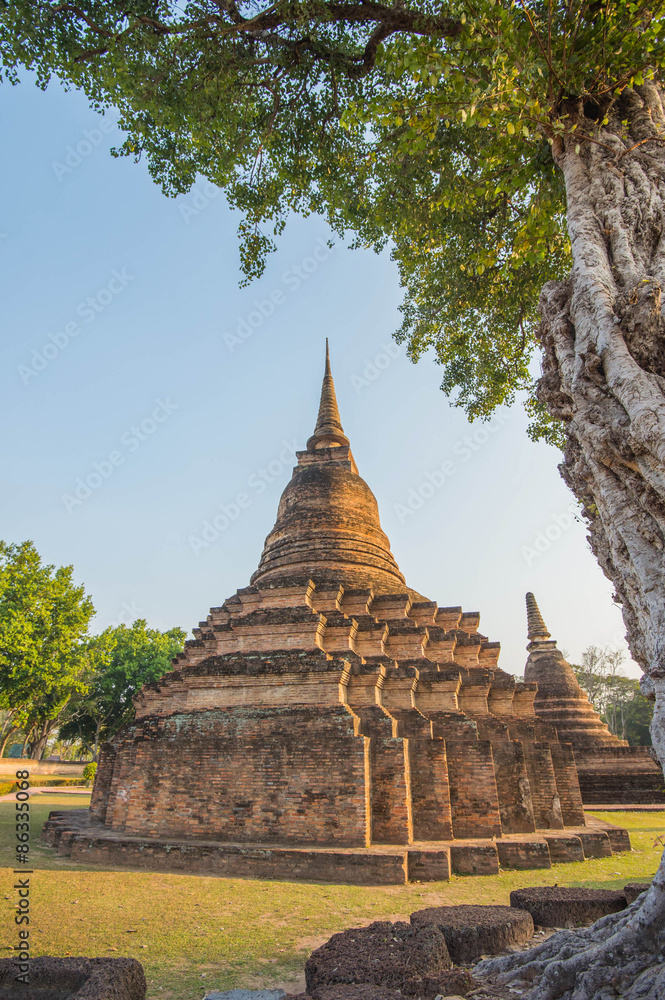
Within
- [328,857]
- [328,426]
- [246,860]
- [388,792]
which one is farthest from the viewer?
[328,426]

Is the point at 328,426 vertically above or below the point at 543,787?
above

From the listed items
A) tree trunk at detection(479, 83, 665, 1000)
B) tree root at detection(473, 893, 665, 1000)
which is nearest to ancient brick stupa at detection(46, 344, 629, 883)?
tree root at detection(473, 893, 665, 1000)

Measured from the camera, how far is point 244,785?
941cm

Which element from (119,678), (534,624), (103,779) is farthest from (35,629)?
(534,624)

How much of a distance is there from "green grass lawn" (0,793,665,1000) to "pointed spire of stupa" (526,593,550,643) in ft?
51.8

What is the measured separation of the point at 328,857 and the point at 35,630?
22.3 m

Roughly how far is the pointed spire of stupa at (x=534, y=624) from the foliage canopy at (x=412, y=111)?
15.8m

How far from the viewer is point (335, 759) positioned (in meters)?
9.09

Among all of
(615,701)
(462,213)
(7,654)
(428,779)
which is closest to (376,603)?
(428,779)

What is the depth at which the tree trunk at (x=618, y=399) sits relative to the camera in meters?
3.23

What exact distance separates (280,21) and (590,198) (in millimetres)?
5238

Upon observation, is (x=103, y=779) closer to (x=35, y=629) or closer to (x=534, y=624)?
(x=35, y=629)

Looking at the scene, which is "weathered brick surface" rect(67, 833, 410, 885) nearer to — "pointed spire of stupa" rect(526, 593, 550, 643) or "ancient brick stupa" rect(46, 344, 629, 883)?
"ancient brick stupa" rect(46, 344, 629, 883)

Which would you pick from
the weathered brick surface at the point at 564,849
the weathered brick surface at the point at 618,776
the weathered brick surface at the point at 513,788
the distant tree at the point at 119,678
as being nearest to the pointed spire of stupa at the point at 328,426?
the weathered brick surface at the point at 513,788
